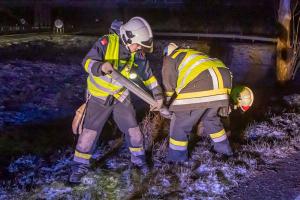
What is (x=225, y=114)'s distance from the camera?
4.59 metres

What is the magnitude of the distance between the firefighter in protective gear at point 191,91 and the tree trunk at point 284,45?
12.8 ft

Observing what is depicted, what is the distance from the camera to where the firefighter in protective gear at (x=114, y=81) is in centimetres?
378

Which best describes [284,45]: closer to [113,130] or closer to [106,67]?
[113,130]

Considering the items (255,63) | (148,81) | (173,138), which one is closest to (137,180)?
(173,138)

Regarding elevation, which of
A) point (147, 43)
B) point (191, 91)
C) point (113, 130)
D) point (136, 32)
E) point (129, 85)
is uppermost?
point (136, 32)

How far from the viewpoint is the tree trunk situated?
757 centimetres

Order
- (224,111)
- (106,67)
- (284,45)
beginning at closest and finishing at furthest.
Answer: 1. (106,67)
2. (224,111)
3. (284,45)

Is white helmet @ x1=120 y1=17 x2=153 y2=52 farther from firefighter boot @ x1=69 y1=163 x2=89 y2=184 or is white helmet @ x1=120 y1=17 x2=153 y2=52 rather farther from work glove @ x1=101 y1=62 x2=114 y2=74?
firefighter boot @ x1=69 y1=163 x2=89 y2=184

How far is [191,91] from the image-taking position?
4.25m

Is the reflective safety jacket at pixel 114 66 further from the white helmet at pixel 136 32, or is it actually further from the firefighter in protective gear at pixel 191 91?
the firefighter in protective gear at pixel 191 91

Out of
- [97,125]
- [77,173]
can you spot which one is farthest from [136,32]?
[77,173]

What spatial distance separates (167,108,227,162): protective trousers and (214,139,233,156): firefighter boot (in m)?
0.07

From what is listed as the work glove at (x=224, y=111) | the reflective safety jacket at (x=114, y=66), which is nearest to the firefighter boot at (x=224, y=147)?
the work glove at (x=224, y=111)

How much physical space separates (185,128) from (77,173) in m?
1.31
